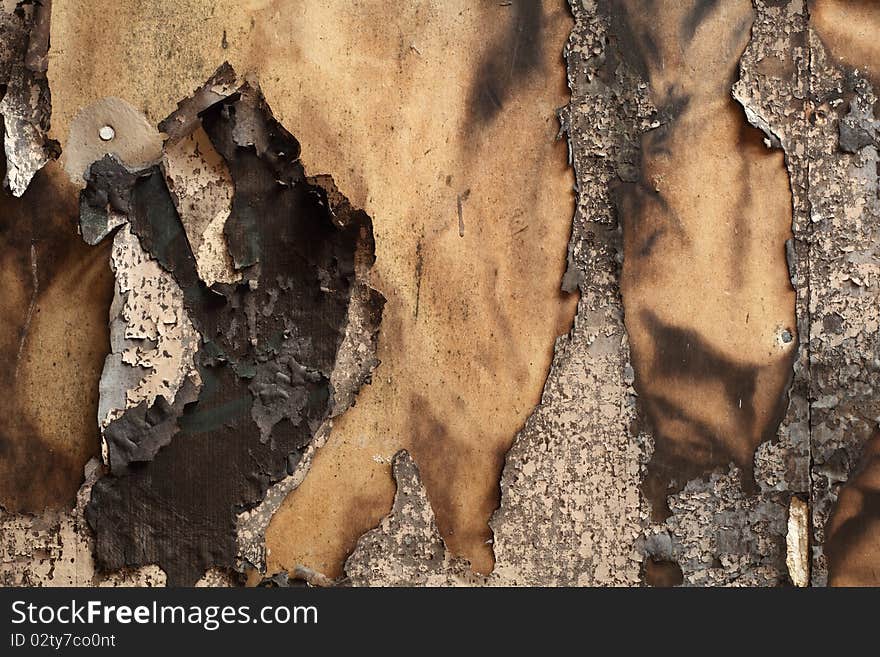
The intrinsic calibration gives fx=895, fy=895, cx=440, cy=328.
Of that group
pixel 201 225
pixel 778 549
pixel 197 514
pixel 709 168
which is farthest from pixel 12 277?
pixel 778 549

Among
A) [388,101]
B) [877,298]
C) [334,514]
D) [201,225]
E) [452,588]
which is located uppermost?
[388,101]

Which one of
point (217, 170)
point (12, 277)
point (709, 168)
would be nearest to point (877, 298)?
point (709, 168)

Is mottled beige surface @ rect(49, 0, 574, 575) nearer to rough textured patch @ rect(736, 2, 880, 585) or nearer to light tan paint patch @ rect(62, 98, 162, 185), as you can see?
light tan paint patch @ rect(62, 98, 162, 185)

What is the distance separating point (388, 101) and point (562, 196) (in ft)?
1.10

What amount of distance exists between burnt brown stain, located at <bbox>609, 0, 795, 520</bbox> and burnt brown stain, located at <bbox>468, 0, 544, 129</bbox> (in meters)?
0.14

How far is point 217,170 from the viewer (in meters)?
1.49

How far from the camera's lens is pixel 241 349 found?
4.89 ft

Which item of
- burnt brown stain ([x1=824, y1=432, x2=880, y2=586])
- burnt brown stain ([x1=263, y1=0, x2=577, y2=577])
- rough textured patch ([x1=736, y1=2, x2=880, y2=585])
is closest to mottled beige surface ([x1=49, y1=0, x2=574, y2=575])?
burnt brown stain ([x1=263, y1=0, x2=577, y2=577])

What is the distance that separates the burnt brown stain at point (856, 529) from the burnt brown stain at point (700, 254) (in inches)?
6.8

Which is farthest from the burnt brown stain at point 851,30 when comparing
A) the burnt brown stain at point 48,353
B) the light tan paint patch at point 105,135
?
the burnt brown stain at point 48,353

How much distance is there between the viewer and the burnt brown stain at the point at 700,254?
154cm

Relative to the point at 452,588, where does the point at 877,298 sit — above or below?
above

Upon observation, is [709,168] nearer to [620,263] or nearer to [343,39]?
[620,263]

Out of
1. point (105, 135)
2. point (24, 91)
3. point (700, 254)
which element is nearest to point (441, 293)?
point (700, 254)
